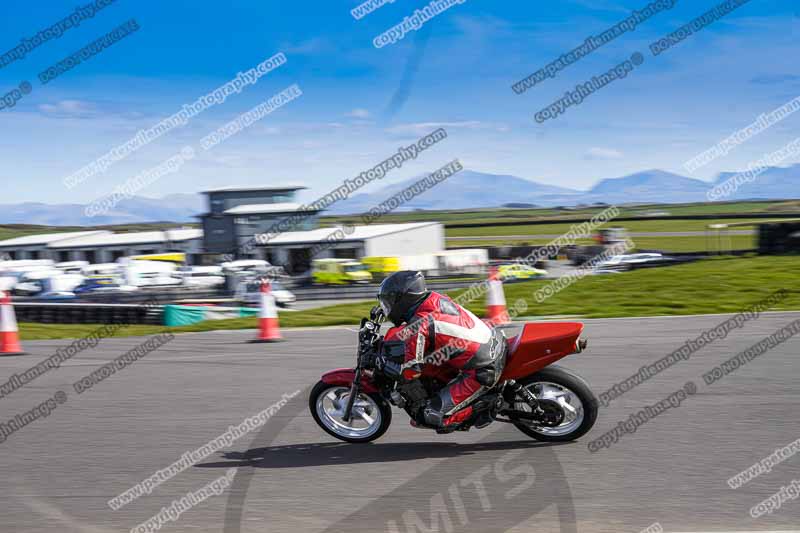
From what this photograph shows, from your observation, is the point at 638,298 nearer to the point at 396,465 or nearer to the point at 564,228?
the point at 396,465

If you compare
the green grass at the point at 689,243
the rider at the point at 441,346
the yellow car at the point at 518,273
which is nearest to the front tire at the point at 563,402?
the rider at the point at 441,346

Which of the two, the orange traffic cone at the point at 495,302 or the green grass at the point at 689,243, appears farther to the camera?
the green grass at the point at 689,243

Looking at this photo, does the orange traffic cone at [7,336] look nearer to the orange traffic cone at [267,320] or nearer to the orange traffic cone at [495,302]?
the orange traffic cone at [267,320]

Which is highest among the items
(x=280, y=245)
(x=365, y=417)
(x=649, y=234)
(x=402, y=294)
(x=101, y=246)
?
(x=101, y=246)

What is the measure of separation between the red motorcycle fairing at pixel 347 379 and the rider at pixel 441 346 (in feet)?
1.37

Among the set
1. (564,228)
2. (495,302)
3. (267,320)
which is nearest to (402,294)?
(267,320)

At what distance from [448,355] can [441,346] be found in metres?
0.09

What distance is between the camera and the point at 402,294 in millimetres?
5980

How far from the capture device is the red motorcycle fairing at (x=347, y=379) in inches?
246

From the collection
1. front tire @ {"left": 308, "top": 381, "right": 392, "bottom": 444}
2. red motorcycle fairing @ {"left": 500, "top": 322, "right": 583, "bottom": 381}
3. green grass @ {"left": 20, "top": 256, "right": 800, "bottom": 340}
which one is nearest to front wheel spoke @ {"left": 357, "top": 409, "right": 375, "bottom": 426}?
front tire @ {"left": 308, "top": 381, "right": 392, "bottom": 444}

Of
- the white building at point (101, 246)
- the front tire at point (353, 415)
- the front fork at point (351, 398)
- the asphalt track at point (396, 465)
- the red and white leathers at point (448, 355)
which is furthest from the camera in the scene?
the white building at point (101, 246)

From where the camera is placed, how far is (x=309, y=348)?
11.6 metres

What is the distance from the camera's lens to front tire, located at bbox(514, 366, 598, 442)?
5.95 metres

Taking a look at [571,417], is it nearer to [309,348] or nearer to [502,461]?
[502,461]
